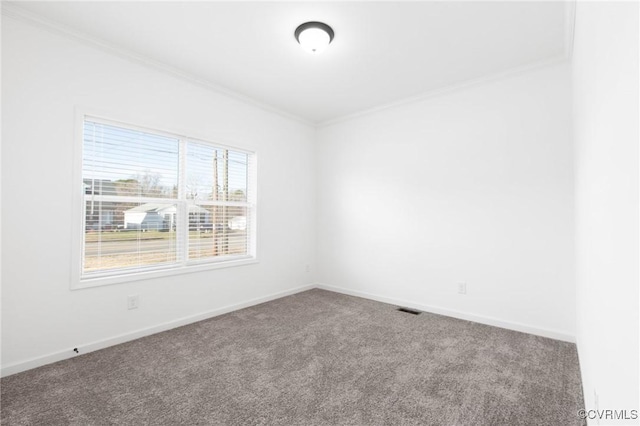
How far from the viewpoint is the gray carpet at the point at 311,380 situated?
176 centimetres

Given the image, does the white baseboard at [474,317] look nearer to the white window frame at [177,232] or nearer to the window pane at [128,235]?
the white window frame at [177,232]

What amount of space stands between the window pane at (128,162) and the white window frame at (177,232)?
58mm

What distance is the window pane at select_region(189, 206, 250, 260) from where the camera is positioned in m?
3.43

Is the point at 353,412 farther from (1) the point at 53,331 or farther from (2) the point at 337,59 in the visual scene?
(2) the point at 337,59

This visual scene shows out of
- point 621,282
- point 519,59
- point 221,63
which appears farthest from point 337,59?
point 621,282

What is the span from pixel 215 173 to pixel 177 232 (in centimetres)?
83

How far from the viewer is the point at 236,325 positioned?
3.19 m

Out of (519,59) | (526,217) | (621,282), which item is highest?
(519,59)

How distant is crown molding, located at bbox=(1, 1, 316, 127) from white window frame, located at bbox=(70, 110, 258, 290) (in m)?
0.61

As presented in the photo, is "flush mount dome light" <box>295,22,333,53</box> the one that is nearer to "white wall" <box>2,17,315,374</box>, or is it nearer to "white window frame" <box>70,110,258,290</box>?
"white wall" <box>2,17,315,374</box>

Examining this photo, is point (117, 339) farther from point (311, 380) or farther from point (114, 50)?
point (114, 50)

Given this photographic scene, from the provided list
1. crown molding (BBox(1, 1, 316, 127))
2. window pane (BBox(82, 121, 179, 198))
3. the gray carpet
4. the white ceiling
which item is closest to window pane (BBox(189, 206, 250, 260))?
window pane (BBox(82, 121, 179, 198))

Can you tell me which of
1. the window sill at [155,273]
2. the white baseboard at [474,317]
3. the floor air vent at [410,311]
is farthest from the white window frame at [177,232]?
the floor air vent at [410,311]

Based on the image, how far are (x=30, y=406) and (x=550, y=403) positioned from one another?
3.21 meters
